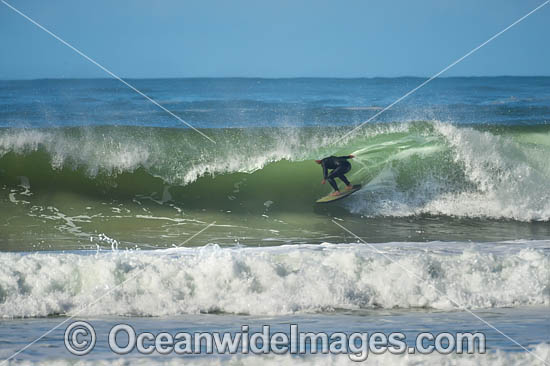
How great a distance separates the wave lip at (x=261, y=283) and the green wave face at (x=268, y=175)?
359 centimetres

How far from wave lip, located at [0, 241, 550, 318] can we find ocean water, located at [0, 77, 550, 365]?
0.06 ft

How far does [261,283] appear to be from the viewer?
6379 mm

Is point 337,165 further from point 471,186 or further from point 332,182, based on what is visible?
point 471,186

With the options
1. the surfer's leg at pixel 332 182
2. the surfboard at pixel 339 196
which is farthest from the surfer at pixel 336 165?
the surfboard at pixel 339 196

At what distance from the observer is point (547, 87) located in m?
27.2

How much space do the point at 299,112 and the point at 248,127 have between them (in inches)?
201

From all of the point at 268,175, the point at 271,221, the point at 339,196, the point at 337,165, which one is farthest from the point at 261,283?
the point at 268,175

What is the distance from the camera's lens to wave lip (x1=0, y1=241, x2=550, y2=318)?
6.04m

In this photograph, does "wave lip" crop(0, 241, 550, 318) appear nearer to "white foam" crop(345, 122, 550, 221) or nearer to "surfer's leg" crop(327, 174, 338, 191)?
"surfer's leg" crop(327, 174, 338, 191)

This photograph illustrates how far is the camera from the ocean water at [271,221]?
5.86 meters

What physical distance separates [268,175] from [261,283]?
6507 mm

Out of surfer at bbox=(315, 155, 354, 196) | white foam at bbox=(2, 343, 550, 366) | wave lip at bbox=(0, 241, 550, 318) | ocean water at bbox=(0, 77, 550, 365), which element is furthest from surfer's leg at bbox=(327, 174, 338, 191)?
white foam at bbox=(2, 343, 550, 366)

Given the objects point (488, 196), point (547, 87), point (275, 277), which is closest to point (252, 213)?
point (488, 196)

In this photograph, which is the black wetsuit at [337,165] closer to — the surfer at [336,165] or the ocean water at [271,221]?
the surfer at [336,165]
